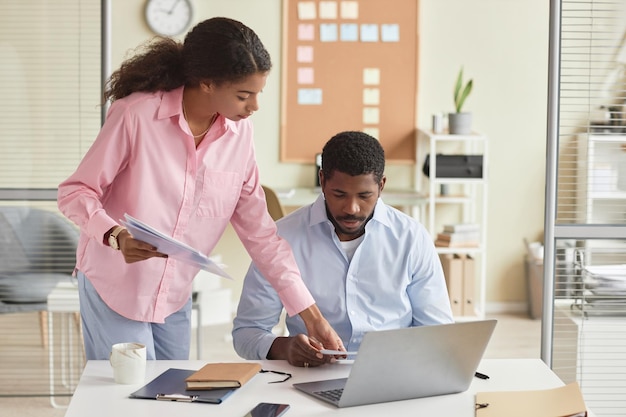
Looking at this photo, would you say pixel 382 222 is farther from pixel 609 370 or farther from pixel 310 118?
pixel 310 118

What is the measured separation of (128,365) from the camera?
1835 mm

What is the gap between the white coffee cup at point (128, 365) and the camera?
1.84 meters

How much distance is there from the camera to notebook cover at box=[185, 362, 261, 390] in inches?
71.0

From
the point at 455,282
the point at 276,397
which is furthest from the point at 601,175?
the point at 455,282

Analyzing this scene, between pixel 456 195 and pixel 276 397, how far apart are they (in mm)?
3765

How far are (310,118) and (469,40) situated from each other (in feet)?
3.46

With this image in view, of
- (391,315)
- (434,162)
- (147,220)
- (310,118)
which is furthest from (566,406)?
(310,118)

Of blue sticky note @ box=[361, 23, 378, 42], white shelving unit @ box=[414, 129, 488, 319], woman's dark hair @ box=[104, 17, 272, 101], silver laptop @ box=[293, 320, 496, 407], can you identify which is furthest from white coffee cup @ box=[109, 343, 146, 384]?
blue sticky note @ box=[361, 23, 378, 42]

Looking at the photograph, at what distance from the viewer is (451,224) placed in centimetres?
539

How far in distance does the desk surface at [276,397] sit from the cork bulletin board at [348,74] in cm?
353

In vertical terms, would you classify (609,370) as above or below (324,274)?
below

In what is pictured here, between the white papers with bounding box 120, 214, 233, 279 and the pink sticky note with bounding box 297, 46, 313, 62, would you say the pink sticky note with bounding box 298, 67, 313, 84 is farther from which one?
the white papers with bounding box 120, 214, 233, 279

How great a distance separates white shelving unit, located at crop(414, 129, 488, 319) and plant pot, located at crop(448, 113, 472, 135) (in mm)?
45

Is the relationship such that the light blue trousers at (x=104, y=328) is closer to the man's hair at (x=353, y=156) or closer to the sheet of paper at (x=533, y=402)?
the man's hair at (x=353, y=156)
